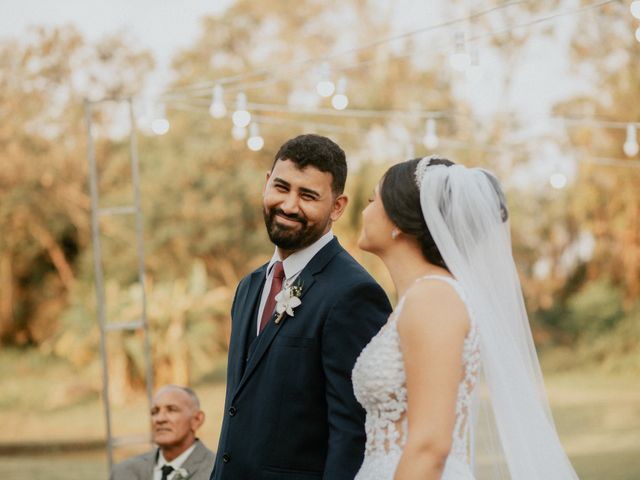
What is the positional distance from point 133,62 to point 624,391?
11.6 m

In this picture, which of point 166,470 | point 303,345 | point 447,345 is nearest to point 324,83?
point 166,470

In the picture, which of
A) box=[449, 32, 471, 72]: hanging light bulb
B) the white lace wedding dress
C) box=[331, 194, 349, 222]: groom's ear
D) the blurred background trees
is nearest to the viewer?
the white lace wedding dress

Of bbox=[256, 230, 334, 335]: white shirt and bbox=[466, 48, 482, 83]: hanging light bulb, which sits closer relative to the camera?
bbox=[256, 230, 334, 335]: white shirt

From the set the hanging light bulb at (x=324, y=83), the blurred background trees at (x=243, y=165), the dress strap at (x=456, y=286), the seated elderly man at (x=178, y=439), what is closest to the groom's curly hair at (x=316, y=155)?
the dress strap at (x=456, y=286)

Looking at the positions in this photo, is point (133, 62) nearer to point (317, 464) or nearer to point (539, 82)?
point (539, 82)

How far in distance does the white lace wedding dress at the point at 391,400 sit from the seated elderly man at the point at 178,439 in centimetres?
201

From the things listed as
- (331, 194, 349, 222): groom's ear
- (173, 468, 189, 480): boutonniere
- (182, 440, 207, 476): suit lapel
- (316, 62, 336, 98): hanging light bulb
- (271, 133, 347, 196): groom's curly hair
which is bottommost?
(173, 468, 189, 480): boutonniere

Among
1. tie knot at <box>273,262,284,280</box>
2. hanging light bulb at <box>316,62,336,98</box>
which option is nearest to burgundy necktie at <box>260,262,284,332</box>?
tie knot at <box>273,262,284,280</box>

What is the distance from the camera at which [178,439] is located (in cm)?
405

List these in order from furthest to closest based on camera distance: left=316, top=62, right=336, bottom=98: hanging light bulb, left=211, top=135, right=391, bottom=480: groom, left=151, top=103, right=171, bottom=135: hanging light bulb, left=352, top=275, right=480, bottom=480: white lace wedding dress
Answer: left=151, top=103, right=171, bottom=135: hanging light bulb → left=316, top=62, right=336, bottom=98: hanging light bulb → left=211, top=135, right=391, bottom=480: groom → left=352, top=275, right=480, bottom=480: white lace wedding dress

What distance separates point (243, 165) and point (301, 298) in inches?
632

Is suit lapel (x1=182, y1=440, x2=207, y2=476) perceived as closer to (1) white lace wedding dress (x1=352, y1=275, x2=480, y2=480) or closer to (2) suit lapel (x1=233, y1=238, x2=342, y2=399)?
(2) suit lapel (x1=233, y1=238, x2=342, y2=399)

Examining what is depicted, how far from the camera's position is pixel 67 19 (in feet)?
66.9

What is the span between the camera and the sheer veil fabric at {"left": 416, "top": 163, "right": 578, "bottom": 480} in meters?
2.12
